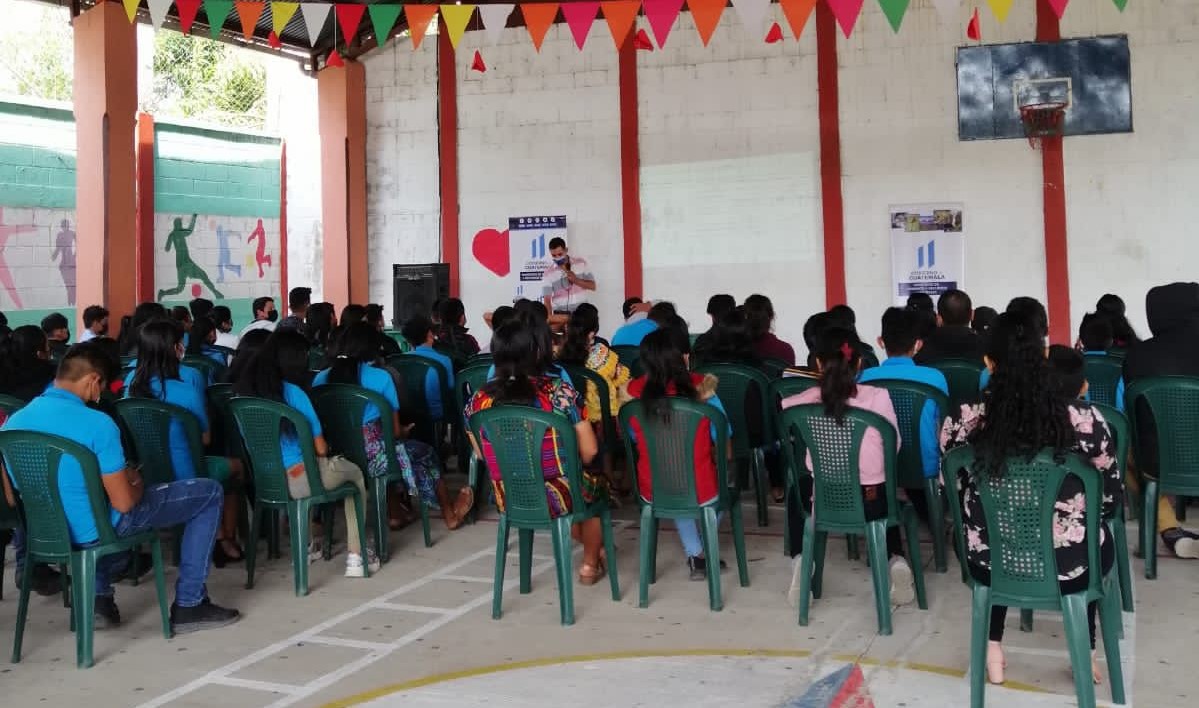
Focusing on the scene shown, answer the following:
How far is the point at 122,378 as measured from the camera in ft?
16.9

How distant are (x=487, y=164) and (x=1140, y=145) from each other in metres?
6.05

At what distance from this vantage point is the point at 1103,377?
4891 millimetres

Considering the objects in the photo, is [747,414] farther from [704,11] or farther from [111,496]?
[704,11]

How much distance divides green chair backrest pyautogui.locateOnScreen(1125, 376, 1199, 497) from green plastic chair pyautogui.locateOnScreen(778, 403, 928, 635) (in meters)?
1.06

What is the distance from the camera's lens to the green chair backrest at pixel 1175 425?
154 inches

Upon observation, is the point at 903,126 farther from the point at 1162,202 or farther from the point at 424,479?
the point at 424,479

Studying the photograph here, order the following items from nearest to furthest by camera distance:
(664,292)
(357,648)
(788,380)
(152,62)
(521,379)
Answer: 1. (357,648)
2. (521,379)
3. (788,380)
4. (664,292)
5. (152,62)

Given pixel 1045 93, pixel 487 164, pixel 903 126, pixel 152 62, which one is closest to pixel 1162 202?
pixel 1045 93

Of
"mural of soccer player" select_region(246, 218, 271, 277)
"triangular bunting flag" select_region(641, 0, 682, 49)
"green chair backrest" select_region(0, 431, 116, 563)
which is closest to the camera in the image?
"green chair backrest" select_region(0, 431, 116, 563)

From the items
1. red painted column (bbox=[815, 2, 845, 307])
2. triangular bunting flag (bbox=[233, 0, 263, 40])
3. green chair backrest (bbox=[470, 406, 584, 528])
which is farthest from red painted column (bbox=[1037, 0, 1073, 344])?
green chair backrest (bbox=[470, 406, 584, 528])

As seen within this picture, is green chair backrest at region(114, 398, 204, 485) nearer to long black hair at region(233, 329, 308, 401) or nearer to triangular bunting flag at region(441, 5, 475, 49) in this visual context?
long black hair at region(233, 329, 308, 401)

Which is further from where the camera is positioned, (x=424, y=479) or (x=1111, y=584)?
(x=424, y=479)

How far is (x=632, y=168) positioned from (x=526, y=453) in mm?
7417

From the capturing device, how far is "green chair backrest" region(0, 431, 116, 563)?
3350 mm
